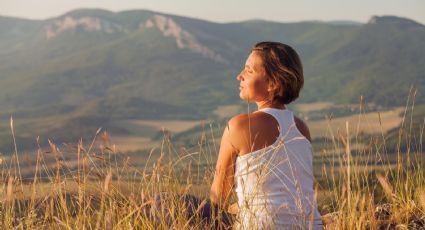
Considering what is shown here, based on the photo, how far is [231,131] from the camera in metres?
3.43

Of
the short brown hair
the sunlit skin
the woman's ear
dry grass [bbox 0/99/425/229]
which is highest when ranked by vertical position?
the short brown hair

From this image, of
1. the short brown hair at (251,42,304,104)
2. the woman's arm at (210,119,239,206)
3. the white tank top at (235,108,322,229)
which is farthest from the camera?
the short brown hair at (251,42,304,104)

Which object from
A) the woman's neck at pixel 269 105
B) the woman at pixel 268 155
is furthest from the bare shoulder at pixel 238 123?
the woman's neck at pixel 269 105

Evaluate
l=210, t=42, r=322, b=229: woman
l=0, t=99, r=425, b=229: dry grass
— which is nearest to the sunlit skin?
l=210, t=42, r=322, b=229: woman

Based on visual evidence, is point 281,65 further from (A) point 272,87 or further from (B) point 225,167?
(B) point 225,167

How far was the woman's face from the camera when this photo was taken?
361 centimetres

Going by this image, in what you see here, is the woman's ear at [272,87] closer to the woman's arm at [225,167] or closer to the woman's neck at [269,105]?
the woman's neck at [269,105]

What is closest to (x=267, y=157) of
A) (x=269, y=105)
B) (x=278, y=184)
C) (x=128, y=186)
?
(x=278, y=184)

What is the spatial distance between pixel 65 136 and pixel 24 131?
2850 cm

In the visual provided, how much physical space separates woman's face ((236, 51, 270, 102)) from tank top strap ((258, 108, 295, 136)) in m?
0.13

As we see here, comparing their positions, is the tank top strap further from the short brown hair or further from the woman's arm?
the woman's arm

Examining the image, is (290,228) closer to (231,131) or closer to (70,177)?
(231,131)

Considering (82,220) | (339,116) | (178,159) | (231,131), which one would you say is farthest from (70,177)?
(339,116)

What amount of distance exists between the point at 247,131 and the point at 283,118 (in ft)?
0.73
